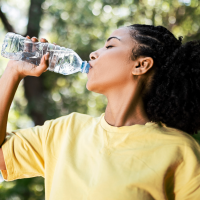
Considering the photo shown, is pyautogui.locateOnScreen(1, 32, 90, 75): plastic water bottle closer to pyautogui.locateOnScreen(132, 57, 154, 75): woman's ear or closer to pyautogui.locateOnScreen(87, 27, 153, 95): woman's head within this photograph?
pyautogui.locateOnScreen(87, 27, 153, 95): woman's head

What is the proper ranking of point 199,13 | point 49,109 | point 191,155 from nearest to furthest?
point 191,155
point 199,13
point 49,109

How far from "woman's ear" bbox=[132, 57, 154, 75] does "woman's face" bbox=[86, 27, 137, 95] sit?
0.08ft

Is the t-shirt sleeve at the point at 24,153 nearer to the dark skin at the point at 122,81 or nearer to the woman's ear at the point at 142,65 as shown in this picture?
the dark skin at the point at 122,81

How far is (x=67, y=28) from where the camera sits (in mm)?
3658

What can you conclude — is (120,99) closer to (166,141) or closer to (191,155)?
(166,141)

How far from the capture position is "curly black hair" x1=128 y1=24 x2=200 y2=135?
1.17 metres

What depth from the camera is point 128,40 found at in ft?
4.23

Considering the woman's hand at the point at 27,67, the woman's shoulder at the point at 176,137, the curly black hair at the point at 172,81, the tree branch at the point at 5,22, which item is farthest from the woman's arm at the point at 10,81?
the tree branch at the point at 5,22

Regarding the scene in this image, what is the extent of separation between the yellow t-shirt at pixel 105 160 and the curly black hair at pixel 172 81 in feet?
0.25

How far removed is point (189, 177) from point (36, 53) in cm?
120

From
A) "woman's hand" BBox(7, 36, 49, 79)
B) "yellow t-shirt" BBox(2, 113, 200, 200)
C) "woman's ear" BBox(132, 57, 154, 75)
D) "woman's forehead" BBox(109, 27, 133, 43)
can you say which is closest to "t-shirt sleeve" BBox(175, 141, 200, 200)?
"yellow t-shirt" BBox(2, 113, 200, 200)

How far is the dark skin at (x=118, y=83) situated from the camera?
1.21 metres

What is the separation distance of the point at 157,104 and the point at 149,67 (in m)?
0.19

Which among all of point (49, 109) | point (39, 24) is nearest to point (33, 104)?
point (49, 109)
